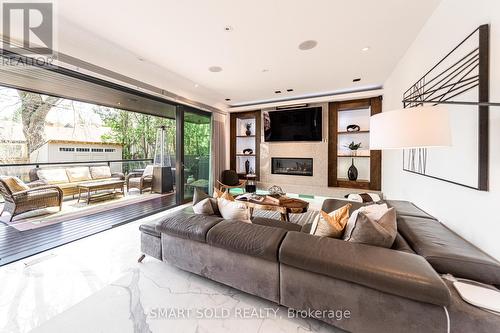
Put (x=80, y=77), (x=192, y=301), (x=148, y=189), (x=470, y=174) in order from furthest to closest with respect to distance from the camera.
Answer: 1. (x=148, y=189)
2. (x=80, y=77)
3. (x=192, y=301)
4. (x=470, y=174)

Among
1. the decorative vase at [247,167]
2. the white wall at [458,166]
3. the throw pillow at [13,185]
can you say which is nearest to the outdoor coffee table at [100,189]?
the throw pillow at [13,185]

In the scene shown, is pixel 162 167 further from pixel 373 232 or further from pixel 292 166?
pixel 373 232

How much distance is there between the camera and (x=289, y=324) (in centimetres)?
150

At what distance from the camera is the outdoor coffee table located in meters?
4.52

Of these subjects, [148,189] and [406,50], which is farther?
[148,189]

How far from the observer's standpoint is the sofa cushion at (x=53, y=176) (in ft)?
15.1

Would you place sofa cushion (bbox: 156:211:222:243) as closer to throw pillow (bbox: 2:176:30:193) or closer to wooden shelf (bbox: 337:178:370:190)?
throw pillow (bbox: 2:176:30:193)

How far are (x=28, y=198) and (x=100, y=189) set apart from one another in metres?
1.31

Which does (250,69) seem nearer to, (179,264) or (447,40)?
(447,40)

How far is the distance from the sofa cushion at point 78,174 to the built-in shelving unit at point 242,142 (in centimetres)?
394

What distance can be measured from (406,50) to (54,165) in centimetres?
755

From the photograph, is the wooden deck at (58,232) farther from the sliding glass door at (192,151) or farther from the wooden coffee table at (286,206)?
the wooden coffee table at (286,206)

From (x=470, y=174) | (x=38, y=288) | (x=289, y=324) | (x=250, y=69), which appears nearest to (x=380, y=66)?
(x=250, y=69)
